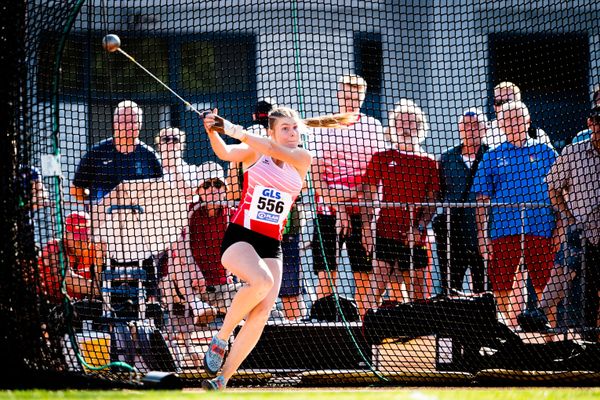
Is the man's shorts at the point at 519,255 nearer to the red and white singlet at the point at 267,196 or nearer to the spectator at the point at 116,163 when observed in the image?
the red and white singlet at the point at 267,196

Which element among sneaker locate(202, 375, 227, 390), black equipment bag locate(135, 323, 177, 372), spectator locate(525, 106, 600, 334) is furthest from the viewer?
spectator locate(525, 106, 600, 334)

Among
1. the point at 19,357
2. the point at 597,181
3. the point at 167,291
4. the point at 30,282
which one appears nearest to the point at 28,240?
the point at 30,282

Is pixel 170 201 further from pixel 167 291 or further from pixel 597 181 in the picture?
pixel 597 181

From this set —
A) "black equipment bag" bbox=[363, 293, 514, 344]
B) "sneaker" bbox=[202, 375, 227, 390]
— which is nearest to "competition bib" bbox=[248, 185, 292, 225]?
"sneaker" bbox=[202, 375, 227, 390]

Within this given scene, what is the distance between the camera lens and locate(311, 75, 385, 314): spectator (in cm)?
771

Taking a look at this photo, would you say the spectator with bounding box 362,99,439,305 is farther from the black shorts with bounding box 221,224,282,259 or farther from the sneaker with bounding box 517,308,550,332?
the black shorts with bounding box 221,224,282,259

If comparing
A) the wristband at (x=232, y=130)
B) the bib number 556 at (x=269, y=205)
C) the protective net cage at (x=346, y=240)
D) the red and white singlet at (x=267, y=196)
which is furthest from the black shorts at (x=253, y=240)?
the wristband at (x=232, y=130)

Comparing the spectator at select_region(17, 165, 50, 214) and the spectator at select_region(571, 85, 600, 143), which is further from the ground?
the spectator at select_region(571, 85, 600, 143)

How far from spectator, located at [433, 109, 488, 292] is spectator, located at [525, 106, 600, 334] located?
60 cm

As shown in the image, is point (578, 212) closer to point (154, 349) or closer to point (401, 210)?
point (401, 210)

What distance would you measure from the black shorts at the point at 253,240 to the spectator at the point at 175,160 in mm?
1709

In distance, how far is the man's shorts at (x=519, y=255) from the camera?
764cm

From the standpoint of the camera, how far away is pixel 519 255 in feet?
25.0

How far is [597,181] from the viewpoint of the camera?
7.51 meters
